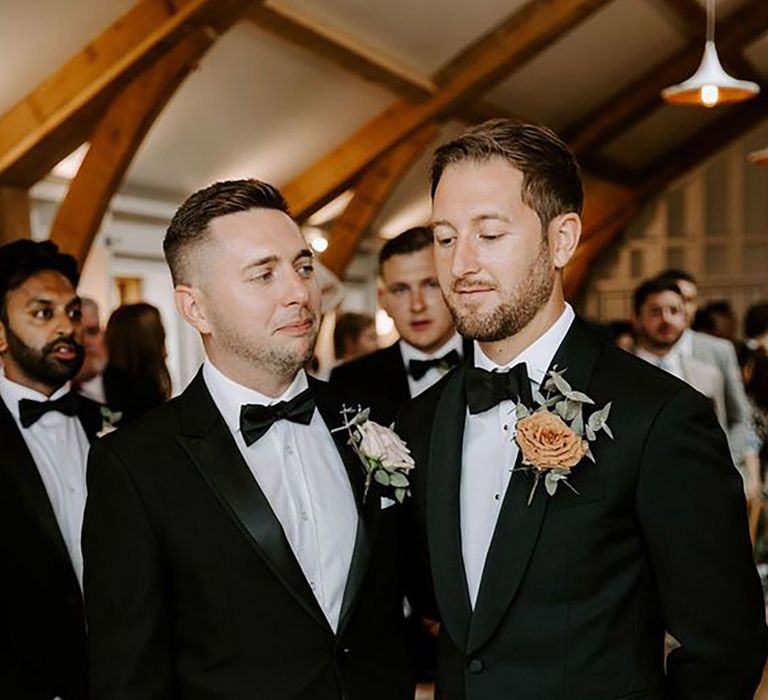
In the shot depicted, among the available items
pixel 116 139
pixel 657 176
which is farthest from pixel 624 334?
pixel 657 176

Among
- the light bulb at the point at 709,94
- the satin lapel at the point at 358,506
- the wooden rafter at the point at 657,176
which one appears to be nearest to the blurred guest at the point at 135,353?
the satin lapel at the point at 358,506

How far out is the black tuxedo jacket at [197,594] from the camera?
1.75 m

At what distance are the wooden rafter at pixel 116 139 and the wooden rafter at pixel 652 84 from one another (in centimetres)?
545

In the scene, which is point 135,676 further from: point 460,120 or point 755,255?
point 755,255

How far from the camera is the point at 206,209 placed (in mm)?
1963

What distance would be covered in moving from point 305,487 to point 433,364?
168 centimetres

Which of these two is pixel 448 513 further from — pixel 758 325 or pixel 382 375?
pixel 758 325

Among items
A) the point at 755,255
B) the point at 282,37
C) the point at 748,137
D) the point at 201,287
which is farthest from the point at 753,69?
the point at 201,287

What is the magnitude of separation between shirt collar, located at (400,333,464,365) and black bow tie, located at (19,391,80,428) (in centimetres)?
133

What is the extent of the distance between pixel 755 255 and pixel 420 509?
1118 cm

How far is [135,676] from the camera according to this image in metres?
1.74

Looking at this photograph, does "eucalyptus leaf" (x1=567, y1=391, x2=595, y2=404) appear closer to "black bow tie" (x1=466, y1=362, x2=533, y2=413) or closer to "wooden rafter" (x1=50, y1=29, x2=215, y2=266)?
"black bow tie" (x1=466, y1=362, x2=533, y2=413)

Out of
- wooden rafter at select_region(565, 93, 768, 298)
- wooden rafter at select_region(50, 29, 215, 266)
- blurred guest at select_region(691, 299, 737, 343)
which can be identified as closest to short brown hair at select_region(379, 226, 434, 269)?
wooden rafter at select_region(50, 29, 215, 266)

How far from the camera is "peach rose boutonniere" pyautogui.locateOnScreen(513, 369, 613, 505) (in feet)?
5.29
